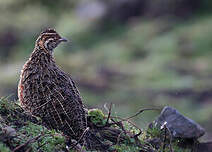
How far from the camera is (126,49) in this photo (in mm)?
30250

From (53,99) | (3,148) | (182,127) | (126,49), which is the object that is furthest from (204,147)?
(126,49)

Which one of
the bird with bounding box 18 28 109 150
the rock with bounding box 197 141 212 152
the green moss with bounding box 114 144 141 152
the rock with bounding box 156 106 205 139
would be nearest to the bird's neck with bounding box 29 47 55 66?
the bird with bounding box 18 28 109 150

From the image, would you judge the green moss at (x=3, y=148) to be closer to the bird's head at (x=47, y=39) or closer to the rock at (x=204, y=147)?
the bird's head at (x=47, y=39)

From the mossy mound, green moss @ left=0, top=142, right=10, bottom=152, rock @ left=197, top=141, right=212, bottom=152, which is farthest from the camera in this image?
rock @ left=197, top=141, right=212, bottom=152

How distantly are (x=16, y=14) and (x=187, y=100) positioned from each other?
1695cm

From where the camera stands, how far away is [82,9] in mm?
36188

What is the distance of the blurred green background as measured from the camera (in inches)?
969

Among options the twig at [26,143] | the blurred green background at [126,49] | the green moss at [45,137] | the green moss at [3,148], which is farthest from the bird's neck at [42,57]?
the blurred green background at [126,49]

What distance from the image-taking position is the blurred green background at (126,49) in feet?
80.8

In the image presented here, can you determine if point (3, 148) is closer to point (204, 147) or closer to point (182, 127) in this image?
point (182, 127)

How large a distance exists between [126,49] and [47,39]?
69.1 feet

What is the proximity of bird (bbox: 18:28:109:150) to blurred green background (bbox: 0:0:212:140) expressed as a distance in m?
11.2

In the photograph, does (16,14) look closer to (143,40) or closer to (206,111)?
(143,40)

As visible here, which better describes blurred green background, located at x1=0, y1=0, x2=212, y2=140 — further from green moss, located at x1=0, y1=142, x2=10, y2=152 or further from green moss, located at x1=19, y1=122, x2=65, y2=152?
green moss, located at x1=0, y1=142, x2=10, y2=152
